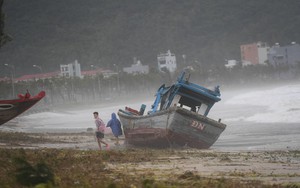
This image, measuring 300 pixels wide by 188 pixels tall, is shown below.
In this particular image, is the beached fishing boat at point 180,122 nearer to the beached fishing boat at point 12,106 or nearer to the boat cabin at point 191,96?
the boat cabin at point 191,96

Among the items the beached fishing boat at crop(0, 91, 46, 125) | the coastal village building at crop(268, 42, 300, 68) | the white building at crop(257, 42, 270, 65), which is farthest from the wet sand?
the white building at crop(257, 42, 270, 65)

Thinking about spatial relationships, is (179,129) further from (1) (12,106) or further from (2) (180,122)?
(1) (12,106)

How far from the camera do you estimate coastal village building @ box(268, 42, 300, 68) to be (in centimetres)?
18150

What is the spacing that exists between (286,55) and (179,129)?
16993 cm

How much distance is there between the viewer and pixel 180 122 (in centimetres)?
1912

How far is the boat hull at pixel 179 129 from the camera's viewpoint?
750 inches

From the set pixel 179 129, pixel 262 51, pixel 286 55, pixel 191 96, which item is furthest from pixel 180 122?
pixel 262 51

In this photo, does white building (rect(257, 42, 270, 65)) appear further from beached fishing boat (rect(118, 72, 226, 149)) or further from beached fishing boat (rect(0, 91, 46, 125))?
beached fishing boat (rect(0, 91, 46, 125))

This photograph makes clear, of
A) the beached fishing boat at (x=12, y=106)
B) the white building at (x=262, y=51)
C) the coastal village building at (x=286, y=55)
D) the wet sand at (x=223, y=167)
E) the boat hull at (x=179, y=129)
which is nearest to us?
the wet sand at (x=223, y=167)

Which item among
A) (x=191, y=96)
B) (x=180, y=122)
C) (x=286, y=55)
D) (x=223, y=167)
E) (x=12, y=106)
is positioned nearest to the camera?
(x=223, y=167)

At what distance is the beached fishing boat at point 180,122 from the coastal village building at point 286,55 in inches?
6398

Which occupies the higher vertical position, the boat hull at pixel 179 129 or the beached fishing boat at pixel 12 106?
the beached fishing boat at pixel 12 106

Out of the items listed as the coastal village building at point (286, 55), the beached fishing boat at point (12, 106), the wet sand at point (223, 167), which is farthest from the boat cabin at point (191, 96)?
the coastal village building at point (286, 55)

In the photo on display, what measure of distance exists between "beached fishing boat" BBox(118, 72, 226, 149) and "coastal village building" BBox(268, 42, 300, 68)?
162520mm
